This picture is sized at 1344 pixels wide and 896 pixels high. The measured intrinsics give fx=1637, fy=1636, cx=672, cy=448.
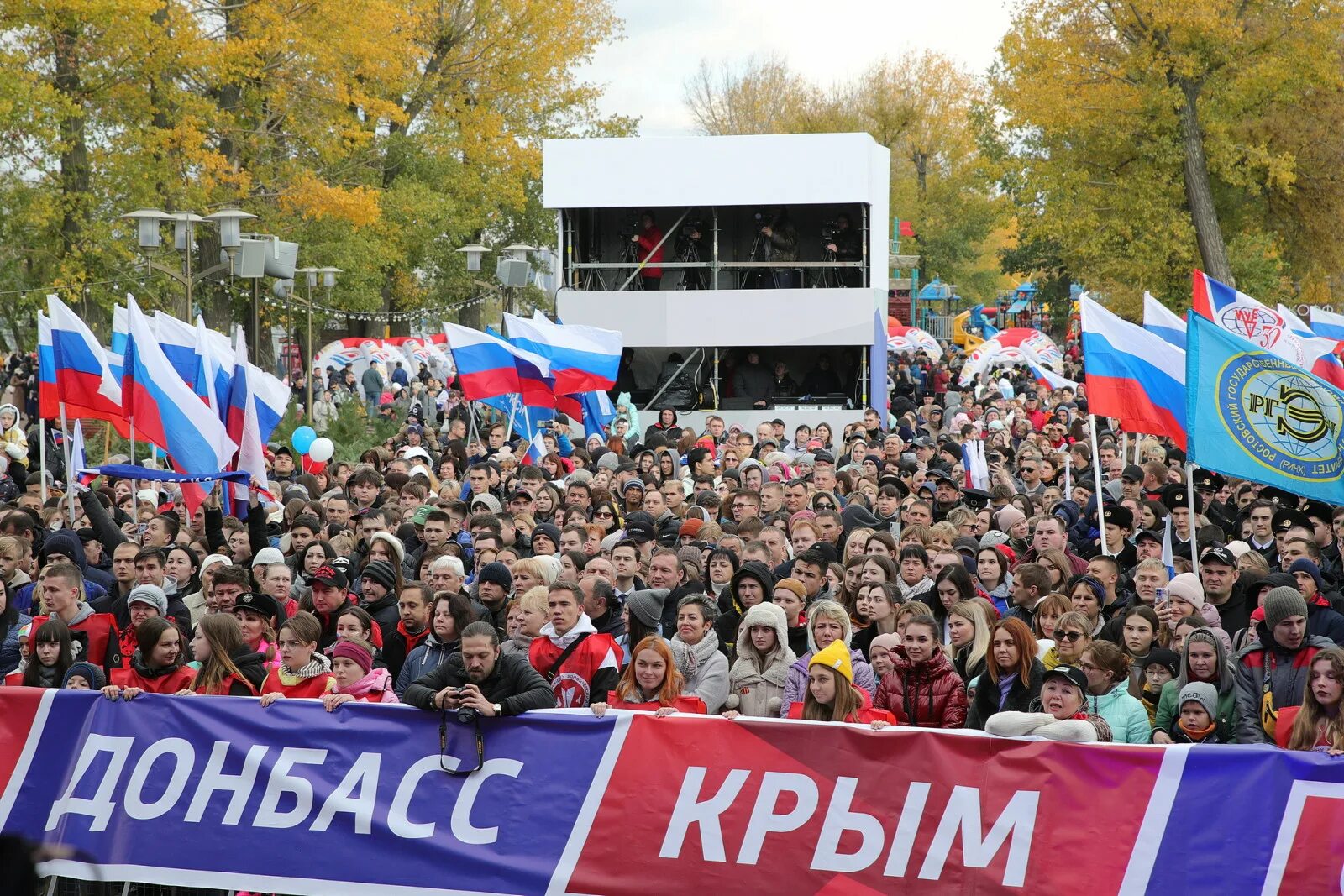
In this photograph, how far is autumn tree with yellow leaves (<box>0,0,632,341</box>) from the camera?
30.4 meters

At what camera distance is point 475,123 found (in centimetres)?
4666

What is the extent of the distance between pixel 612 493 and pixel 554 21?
115 feet

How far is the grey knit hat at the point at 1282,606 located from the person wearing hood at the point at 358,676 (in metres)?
4.25

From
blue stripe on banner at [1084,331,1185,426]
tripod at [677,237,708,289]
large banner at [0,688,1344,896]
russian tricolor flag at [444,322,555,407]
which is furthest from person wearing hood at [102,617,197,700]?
tripod at [677,237,708,289]

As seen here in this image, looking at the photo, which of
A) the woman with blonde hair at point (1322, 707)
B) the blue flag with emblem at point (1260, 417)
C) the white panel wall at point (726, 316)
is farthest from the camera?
the white panel wall at point (726, 316)

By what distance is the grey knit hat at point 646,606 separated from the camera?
9039 millimetres

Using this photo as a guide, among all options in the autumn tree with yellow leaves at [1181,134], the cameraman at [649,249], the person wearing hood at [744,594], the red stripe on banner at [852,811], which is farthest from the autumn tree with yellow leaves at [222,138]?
the red stripe on banner at [852,811]

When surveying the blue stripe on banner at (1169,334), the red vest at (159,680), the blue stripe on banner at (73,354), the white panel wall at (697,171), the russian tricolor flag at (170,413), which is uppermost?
the white panel wall at (697,171)

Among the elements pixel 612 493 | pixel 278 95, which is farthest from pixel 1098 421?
pixel 278 95

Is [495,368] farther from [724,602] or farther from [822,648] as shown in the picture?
[822,648]

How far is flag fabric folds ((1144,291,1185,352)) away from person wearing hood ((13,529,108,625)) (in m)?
8.15

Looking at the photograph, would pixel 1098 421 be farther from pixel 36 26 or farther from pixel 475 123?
pixel 475 123

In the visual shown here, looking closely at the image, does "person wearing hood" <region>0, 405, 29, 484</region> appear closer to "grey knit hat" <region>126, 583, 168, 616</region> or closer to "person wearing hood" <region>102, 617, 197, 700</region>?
"grey knit hat" <region>126, 583, 168, 616</region>

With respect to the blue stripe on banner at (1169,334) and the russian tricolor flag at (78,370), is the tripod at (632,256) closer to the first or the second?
the russian tricolor flag at (78,370)
